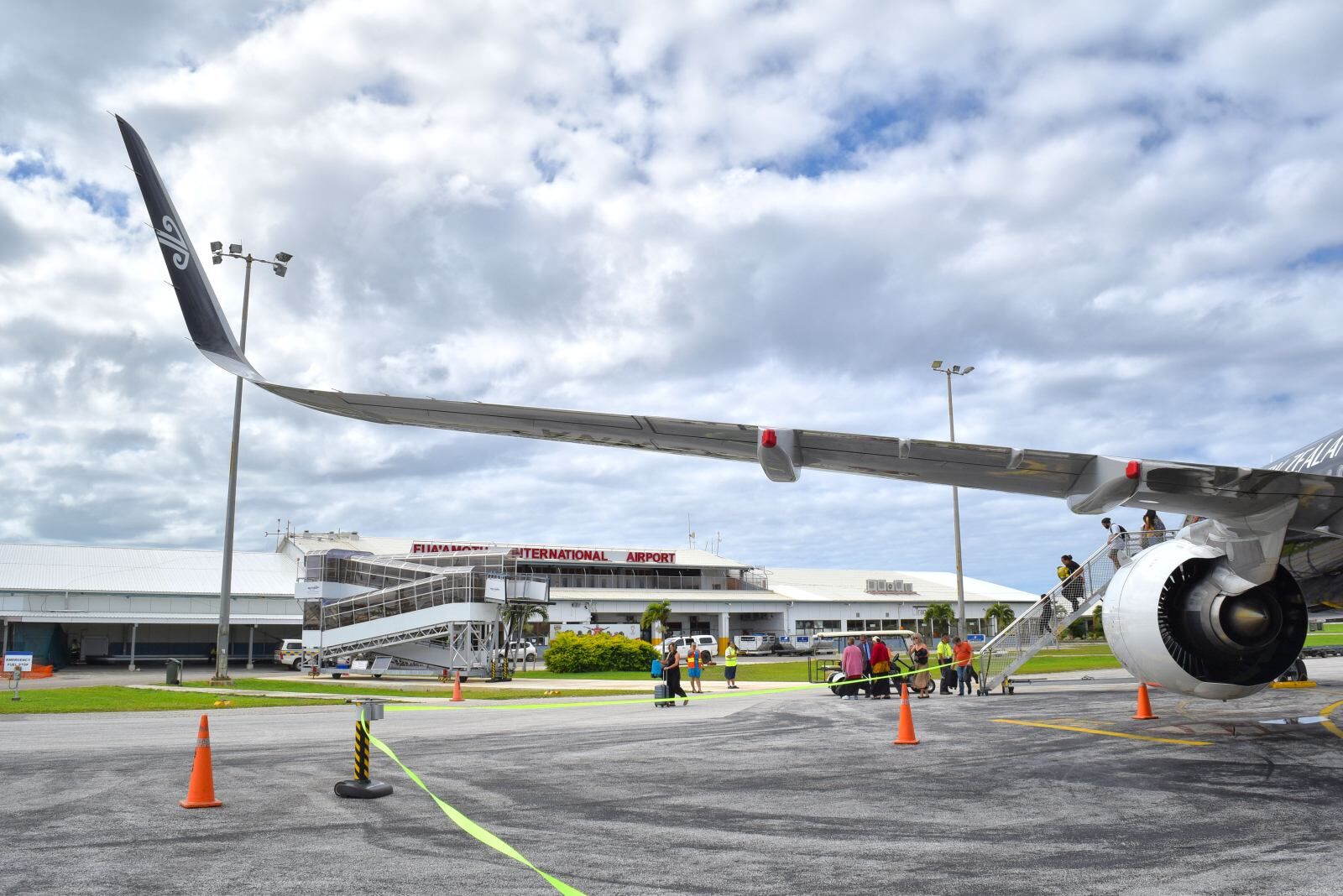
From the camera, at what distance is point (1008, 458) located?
8336 mm

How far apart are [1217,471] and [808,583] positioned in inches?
3301

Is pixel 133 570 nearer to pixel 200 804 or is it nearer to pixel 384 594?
pixel 384 594

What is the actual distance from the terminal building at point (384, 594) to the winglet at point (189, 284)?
98.4 ft

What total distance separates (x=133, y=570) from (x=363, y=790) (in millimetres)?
61279

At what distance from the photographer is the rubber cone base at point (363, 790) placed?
9.95m

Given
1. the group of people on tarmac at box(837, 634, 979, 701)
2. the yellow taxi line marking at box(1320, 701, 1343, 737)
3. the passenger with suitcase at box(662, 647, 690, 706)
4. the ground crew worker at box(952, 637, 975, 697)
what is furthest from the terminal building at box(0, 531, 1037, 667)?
the yellow taxi line marking at box(1320, 701, 1343, 737)

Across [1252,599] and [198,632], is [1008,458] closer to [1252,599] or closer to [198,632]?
[1252,599]

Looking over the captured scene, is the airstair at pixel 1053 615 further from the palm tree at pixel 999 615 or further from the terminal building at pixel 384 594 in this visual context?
the palm tree at pixel 999 615

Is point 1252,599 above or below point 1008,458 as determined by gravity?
below

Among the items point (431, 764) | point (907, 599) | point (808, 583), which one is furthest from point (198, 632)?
point (431, 764)

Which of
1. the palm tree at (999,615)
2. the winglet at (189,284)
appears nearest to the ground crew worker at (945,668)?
the winglet at (189,284)

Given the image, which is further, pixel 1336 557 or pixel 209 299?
pixel 1336 557

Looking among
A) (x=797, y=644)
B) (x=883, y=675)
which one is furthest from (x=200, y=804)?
(x=797, y=644)

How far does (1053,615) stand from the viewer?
76.5ft
